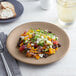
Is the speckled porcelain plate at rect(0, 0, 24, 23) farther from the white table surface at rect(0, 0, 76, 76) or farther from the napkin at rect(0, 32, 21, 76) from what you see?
the napkin at rect(0, 32, 21, 76)

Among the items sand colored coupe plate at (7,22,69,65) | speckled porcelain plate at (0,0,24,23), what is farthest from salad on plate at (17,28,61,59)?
speckled porcelain plate at (0,0,24,23)

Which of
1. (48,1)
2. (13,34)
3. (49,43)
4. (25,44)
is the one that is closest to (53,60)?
(49,43)

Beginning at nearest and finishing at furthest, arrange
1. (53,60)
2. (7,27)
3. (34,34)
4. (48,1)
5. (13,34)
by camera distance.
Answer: (53,60) < (34,34) < (13,34) < (7,27) < (48,1)

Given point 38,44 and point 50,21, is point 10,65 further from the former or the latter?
point 50,21

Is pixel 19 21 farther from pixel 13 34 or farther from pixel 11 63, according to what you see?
pixel 11 63

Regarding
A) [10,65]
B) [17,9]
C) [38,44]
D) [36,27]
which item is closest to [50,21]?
[36,27]

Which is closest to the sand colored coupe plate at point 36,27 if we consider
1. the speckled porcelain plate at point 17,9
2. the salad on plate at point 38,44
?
the salad on plate at point 38,44

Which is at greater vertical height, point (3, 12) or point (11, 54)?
point (3, 12)
